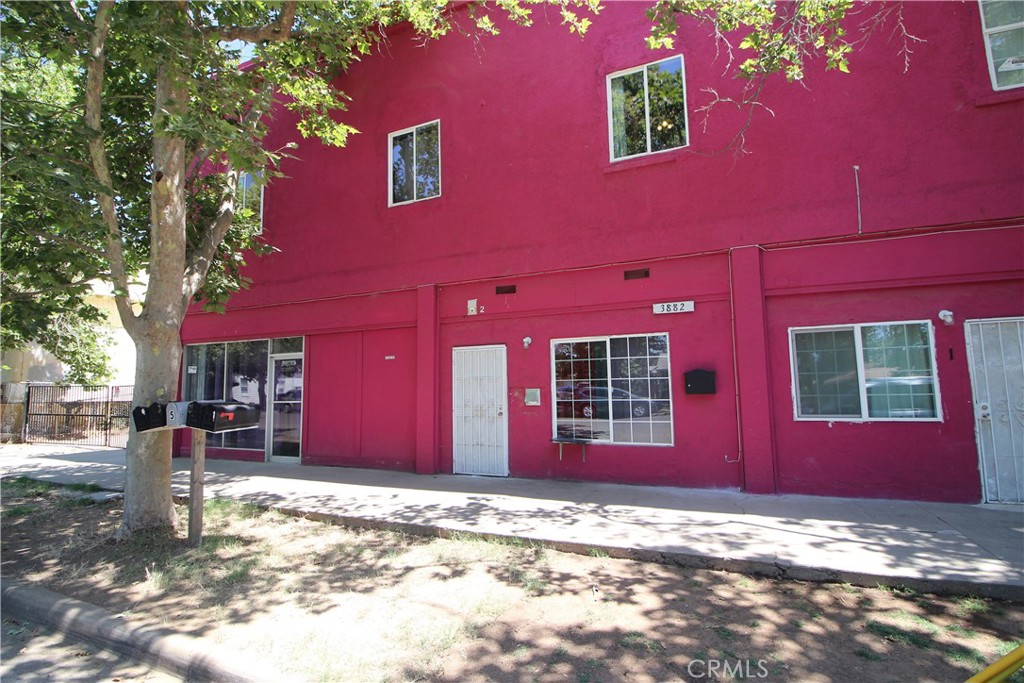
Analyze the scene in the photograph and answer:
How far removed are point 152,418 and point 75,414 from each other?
1338cm

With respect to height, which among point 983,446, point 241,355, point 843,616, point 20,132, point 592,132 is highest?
point 592,132

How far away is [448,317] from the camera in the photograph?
9.93 m

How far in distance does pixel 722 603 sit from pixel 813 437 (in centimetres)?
398

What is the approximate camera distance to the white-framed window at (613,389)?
8211mm

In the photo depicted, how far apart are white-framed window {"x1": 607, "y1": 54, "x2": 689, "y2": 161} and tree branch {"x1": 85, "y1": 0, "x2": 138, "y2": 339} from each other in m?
6.62

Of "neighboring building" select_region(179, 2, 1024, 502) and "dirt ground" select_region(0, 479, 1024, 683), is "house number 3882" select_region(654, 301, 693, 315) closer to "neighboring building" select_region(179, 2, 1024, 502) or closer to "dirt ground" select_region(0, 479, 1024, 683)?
"neighboring building" select_region(179, 2, 1024, 502)

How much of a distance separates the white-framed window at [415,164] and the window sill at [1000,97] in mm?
8007

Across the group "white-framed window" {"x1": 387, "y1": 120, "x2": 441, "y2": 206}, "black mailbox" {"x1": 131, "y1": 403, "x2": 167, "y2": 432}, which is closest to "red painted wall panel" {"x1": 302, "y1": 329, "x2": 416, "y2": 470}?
"white-framed window" {"x1": 387, "y1": 120, "x2": 441, "y2": 206}

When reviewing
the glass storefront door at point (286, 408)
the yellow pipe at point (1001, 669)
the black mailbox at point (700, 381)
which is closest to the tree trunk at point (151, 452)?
the glass storefront door at point (286, 408)

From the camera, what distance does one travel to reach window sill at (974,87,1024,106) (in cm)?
670

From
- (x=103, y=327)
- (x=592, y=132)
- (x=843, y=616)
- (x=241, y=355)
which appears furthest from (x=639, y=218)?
(x=103, y=327)

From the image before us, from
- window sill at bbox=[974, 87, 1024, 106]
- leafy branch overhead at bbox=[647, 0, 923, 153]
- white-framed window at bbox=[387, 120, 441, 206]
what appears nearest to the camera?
leafy branch overhead at bbox=[647, 0, 923, 153]

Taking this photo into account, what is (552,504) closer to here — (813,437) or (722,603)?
(722,603)

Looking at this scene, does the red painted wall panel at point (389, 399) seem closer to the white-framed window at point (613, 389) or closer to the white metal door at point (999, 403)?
the white-framed window at point (613, 389)
